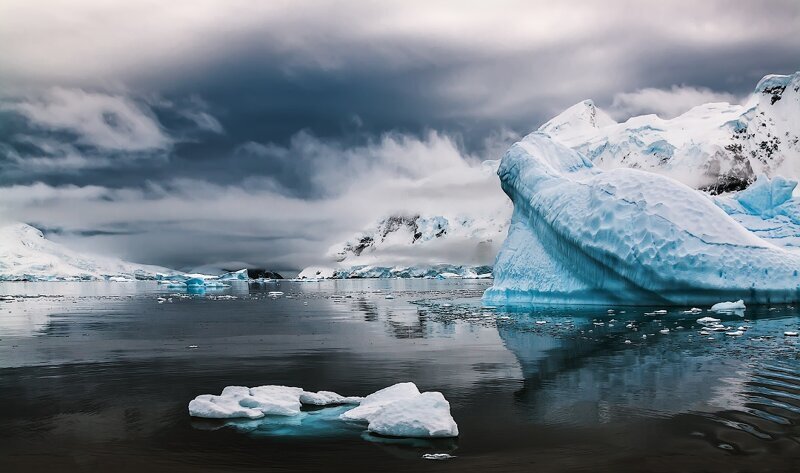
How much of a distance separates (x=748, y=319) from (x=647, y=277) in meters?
6.19

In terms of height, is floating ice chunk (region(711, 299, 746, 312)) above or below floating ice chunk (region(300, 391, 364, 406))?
above

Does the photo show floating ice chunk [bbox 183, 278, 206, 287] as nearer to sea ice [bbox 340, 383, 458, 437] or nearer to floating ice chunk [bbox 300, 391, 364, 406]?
floating ice chunk [bbox 300, 391, 364, 406]

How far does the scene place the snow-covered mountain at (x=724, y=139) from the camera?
150500mm

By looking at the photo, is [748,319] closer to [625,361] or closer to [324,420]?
[625,361]

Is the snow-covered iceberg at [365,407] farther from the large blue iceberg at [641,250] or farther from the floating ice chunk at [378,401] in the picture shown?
the large blue iceberg at [641,250]

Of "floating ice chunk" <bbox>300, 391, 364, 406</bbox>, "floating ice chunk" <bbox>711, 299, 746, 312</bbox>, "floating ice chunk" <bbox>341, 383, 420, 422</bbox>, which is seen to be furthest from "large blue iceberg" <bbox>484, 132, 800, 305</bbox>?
"floating ice chunk" <bbox>300, 391, 364, 406</bbox>

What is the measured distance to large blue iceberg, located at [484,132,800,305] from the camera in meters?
28.6

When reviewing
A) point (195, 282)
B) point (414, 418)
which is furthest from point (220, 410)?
point (195, 282)

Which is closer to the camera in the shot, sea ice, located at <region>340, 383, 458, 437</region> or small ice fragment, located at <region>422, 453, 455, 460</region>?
small ice fragment, located at <region>422, 453, 455, 460</region>

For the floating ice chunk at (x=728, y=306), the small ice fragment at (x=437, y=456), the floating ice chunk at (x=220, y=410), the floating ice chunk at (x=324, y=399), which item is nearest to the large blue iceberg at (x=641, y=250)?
the floating ice chunk at (x=728, y=306)

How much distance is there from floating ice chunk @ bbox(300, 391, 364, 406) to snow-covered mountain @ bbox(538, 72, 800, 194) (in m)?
144

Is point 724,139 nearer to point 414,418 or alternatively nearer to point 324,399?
point 324,399

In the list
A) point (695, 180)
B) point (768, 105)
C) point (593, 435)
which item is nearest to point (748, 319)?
point (593, 435)

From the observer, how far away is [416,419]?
8.56 meters
